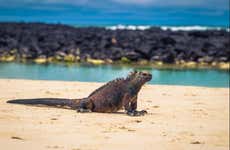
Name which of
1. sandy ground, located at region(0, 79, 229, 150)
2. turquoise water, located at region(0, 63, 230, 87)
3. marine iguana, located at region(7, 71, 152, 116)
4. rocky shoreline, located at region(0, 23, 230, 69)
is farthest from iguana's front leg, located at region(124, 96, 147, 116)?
rocky shoreline, located at region(0, 23, 230, 69)

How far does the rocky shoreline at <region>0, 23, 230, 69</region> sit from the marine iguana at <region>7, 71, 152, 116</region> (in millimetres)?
19121

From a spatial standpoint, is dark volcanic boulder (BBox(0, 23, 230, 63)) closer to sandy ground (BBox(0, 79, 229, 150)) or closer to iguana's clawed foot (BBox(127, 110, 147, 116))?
sandy ground (BBox(0, 79, 229, 150))

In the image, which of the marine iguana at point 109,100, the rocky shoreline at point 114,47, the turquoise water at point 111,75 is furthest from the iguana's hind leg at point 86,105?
the rocky shoreline at point 114,47

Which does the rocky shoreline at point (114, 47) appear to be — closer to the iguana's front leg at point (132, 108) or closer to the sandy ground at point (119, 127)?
the sandy ground at point (119, 127)

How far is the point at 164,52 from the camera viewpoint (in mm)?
32719

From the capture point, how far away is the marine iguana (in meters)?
11.0

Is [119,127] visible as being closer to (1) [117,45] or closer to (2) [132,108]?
(2) [132,108]

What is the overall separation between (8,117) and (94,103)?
214 centimetres

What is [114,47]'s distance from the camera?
33938 millimetres

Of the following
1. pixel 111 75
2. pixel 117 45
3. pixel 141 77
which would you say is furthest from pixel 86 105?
pixel 117 45

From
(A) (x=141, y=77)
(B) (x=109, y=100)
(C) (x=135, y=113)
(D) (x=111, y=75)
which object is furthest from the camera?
(D) (x=111, y=75)

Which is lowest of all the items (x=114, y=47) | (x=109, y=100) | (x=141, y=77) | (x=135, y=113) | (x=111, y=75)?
(x=111, y=75)

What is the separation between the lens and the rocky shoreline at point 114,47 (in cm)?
3169

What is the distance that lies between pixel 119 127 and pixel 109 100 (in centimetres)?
206
